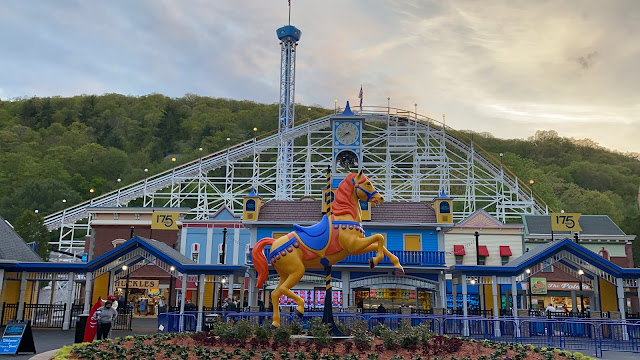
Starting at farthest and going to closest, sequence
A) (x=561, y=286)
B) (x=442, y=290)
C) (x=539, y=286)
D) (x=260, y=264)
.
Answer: (x=561, y=286) → (x=539, y=286) → (x=442, y=290) → (x=260, y=264)

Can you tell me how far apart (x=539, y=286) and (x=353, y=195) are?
83.3 feet

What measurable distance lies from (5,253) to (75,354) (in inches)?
582

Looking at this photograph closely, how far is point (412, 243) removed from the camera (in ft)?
94.8

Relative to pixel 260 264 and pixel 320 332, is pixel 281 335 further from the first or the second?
pixel 260 264

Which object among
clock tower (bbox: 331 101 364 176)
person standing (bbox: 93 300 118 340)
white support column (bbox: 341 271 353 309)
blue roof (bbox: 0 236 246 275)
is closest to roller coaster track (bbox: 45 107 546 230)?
clock tower (bbox: 331 101 364 176)

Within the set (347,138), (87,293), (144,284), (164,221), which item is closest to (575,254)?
(347,138)

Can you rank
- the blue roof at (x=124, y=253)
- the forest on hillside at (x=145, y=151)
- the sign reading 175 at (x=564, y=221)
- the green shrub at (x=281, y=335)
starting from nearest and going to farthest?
1. the green shrub at (x=281, y=335)
2. the blue roof at (x=124, y=253)
3. the sign reading 175 at (x=564, y=221)
4. the forest on hillside at (x=145, y=151)

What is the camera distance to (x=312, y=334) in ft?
43.6

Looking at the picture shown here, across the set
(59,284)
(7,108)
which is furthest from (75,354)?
(7,108)

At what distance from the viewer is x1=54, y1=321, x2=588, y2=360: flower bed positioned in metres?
11.5

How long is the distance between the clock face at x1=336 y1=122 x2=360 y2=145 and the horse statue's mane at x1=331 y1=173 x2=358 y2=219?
22.2m

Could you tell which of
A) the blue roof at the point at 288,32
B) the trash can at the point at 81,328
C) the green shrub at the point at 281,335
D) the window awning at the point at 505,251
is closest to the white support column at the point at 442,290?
the window awning at the point at 505,251

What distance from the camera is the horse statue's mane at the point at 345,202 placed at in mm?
14508

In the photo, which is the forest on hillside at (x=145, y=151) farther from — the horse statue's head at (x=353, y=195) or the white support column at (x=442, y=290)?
the horse statue's head at (x=353, y=195)
